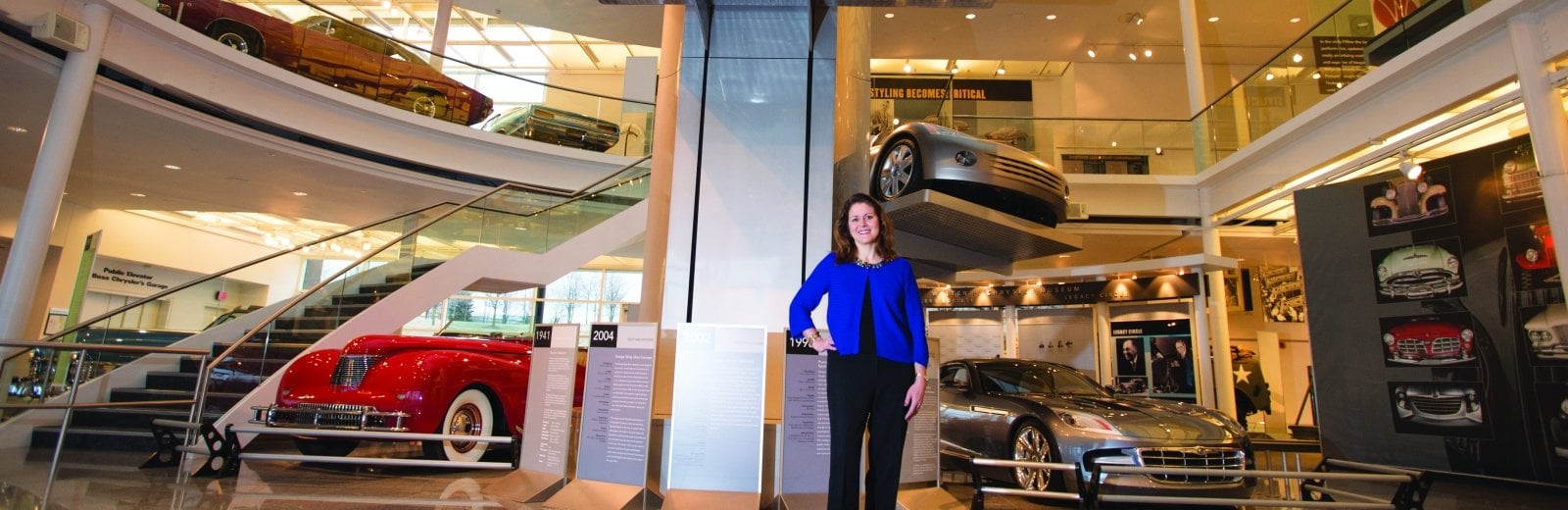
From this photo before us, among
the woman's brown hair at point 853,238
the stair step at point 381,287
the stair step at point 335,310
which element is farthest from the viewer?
the stair step at point 381,287

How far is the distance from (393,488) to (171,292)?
5113mm

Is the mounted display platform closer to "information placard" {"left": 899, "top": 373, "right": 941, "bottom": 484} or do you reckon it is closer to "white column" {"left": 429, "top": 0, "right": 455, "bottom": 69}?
"information placard" {"left": 899, "top": 373, "right": 941, "bottom": 484}

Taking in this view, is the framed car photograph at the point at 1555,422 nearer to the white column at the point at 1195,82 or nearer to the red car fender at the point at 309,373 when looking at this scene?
the white column at the point at 1195,82

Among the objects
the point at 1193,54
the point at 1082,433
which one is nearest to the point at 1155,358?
the point at 1193,54

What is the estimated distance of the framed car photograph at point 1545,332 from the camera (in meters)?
5.27

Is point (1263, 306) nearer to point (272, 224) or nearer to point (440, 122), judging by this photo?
point (440, 122)

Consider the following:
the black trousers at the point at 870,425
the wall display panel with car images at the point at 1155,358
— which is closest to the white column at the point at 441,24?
the wall display panel with car images at the point at 1155,358

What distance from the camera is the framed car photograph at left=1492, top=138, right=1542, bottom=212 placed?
17.9ft

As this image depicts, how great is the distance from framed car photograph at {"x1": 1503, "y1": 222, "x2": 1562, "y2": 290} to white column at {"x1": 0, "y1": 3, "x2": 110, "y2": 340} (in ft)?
39.7

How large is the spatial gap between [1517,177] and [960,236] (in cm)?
439

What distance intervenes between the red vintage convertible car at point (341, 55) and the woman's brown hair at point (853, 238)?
8667mm

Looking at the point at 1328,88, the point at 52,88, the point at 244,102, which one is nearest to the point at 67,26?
the point at 52,88

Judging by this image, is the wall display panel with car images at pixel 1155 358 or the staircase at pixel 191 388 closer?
the staircase at pixel 191 388

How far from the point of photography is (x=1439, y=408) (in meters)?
5.96
